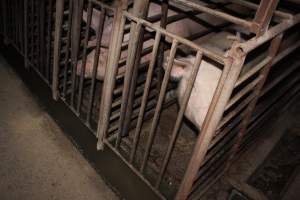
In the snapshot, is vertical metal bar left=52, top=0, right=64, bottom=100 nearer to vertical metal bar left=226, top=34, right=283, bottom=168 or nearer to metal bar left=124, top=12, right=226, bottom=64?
metal bar left=124, top=12, right=226, bottom=64

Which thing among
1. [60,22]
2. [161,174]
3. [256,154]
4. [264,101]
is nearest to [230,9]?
[264,101]

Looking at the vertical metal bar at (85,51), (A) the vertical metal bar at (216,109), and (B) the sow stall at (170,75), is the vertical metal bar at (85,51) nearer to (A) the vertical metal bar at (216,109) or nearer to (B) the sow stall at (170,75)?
(B) the sow stall at (170,75)

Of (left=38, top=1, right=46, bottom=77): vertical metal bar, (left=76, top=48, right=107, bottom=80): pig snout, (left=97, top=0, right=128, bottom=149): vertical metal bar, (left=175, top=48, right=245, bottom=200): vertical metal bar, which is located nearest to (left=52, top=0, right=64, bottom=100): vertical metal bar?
(left=76, top=48, right=107, bottom=80): pig snout

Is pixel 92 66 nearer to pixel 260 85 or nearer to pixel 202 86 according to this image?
pixel 202 86

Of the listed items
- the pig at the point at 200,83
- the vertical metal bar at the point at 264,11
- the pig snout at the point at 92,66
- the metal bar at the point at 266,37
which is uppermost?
the vertical metal bar at the point at 264,11

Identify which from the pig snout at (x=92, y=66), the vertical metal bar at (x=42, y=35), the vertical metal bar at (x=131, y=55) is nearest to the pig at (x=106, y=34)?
the pig snout at (x=92, y=66)

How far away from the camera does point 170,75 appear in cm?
232

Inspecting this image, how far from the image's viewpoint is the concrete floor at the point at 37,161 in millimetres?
2504

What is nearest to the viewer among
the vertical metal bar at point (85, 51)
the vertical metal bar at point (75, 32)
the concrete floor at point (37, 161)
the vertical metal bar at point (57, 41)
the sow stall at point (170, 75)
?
the sow stall at point (170, 75)

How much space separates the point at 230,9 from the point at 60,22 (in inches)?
69.3

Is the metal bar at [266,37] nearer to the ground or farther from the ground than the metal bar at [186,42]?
farther from the ground

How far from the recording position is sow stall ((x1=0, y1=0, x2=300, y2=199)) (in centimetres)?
165

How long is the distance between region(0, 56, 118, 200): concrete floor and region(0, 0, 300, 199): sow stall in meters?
0.36

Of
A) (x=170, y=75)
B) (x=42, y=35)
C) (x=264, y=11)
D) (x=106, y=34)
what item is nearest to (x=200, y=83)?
(x=170, y=75)
